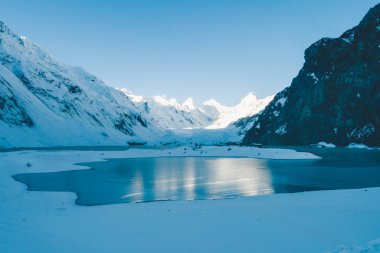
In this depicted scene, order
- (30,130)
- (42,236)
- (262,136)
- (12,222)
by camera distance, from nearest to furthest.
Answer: (42,236) → (12,222) → (30,130) → (262,136)

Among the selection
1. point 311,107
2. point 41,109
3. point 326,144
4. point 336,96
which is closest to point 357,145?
point 326,144

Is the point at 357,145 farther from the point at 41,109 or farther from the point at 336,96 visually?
the point at 41,109

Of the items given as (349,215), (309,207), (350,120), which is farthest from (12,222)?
(350,120)

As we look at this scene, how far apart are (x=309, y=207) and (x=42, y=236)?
400 inches

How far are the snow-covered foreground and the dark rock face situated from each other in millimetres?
87787

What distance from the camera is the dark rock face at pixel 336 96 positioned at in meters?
97.2

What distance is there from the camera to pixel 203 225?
38.5ft

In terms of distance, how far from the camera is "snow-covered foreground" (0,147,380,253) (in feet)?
32.0

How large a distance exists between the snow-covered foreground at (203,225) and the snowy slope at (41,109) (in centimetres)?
8694

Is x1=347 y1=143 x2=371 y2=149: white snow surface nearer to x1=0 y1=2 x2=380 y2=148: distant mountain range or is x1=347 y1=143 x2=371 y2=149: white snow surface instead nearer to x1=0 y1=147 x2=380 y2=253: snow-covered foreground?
x1=0 y1=2 x2=380 y2=148: distant mountain range

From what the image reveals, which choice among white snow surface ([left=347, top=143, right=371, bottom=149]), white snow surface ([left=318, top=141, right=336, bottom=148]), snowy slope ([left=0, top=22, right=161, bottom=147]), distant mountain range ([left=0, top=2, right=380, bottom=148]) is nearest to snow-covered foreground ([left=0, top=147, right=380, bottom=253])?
white snow surface ([left=347, top=143, right=371, bottom=149])

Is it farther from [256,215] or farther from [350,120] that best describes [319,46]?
[256,215]

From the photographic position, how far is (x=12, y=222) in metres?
12.3

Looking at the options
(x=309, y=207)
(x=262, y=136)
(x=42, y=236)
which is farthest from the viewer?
(x=262, y=136)
